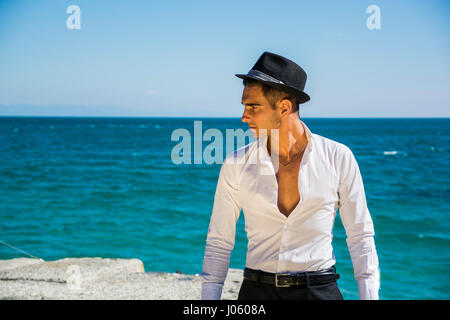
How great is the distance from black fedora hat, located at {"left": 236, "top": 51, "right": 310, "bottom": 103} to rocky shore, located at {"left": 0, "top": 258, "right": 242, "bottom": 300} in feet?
13.3

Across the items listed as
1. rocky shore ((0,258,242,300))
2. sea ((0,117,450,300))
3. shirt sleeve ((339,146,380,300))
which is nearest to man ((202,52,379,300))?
shirt sleeve ((339,146,380,300))

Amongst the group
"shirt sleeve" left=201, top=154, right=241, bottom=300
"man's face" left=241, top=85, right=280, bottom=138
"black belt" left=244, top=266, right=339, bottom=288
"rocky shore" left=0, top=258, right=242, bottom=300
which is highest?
"man's face" left=241, top=85, right=280, bottom=138

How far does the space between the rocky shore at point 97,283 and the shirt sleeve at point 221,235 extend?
12.4 ft

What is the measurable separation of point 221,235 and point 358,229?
57cm

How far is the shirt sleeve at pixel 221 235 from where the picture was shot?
6.24ft

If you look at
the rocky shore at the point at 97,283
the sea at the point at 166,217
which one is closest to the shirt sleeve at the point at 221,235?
the sea at the point at 166,217

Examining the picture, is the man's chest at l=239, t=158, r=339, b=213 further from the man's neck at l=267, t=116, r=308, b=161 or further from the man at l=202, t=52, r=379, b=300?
the man's neck at l=267, t=116, r=308, b=161

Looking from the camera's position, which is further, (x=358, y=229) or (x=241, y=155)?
(x=241, y=155)

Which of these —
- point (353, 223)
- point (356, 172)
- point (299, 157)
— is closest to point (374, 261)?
point (353, 223)

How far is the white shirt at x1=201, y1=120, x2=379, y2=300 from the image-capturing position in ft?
6.30

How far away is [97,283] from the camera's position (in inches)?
243

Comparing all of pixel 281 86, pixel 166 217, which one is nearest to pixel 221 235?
pixel 281 86

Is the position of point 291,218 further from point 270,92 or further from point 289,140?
point 270,92
